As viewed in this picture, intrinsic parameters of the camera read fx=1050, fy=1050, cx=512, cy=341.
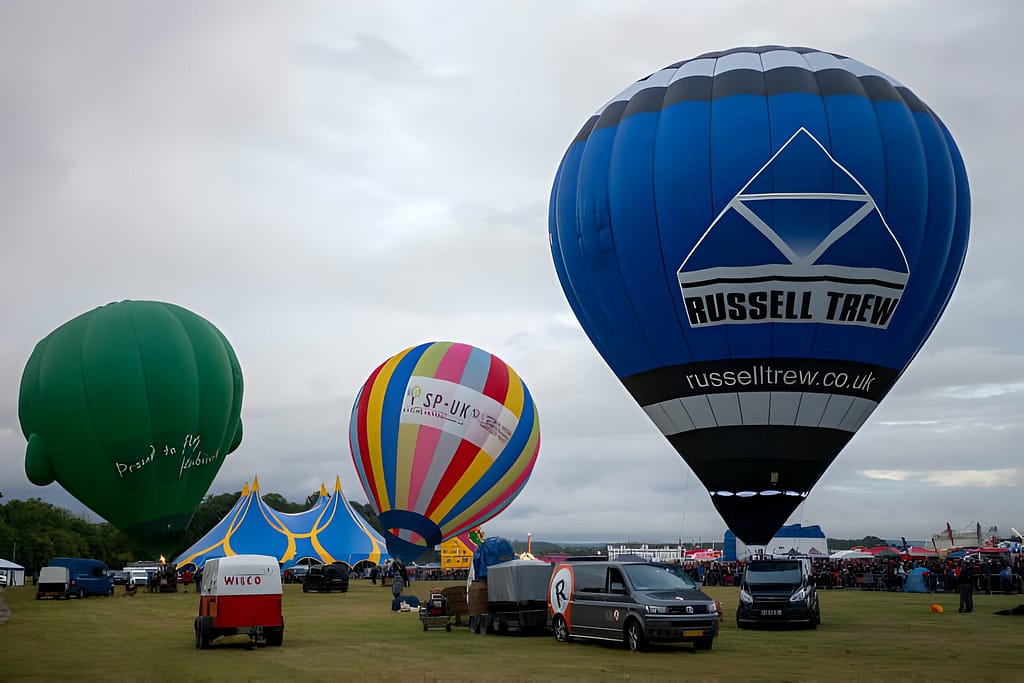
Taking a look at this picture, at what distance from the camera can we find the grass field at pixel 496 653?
42.5 ft

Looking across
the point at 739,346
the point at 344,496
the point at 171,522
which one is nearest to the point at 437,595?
the point at 739,346

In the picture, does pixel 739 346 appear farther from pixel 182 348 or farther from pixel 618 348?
pixel 182 348

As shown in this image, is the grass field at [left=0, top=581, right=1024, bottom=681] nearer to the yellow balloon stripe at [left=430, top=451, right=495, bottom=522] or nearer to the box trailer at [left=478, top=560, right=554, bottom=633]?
the box trailer at [left=478, top=560, right=554, bottom=633]

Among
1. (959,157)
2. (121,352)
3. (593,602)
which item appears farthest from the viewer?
(121,352)

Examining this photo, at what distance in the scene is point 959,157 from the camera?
2077 centimetres

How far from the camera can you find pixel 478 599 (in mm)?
20562

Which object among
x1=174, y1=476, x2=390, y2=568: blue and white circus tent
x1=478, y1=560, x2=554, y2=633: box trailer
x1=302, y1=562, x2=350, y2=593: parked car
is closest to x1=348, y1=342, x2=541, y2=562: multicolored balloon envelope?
x1=302, y1=562, x2=350, y2=593: parked car

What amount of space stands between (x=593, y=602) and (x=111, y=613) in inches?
670

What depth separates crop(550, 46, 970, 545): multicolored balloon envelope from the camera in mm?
18562

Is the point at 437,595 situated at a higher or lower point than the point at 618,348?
lower

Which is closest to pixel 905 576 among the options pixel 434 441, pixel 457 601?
pixel 434 441

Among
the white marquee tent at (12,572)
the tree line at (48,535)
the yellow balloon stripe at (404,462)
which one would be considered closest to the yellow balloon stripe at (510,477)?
the yellow balloon stripe at (404,462)

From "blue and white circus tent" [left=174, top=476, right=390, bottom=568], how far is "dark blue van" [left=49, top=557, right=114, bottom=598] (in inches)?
330

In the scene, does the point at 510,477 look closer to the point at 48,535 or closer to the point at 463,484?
the point at 463,484
